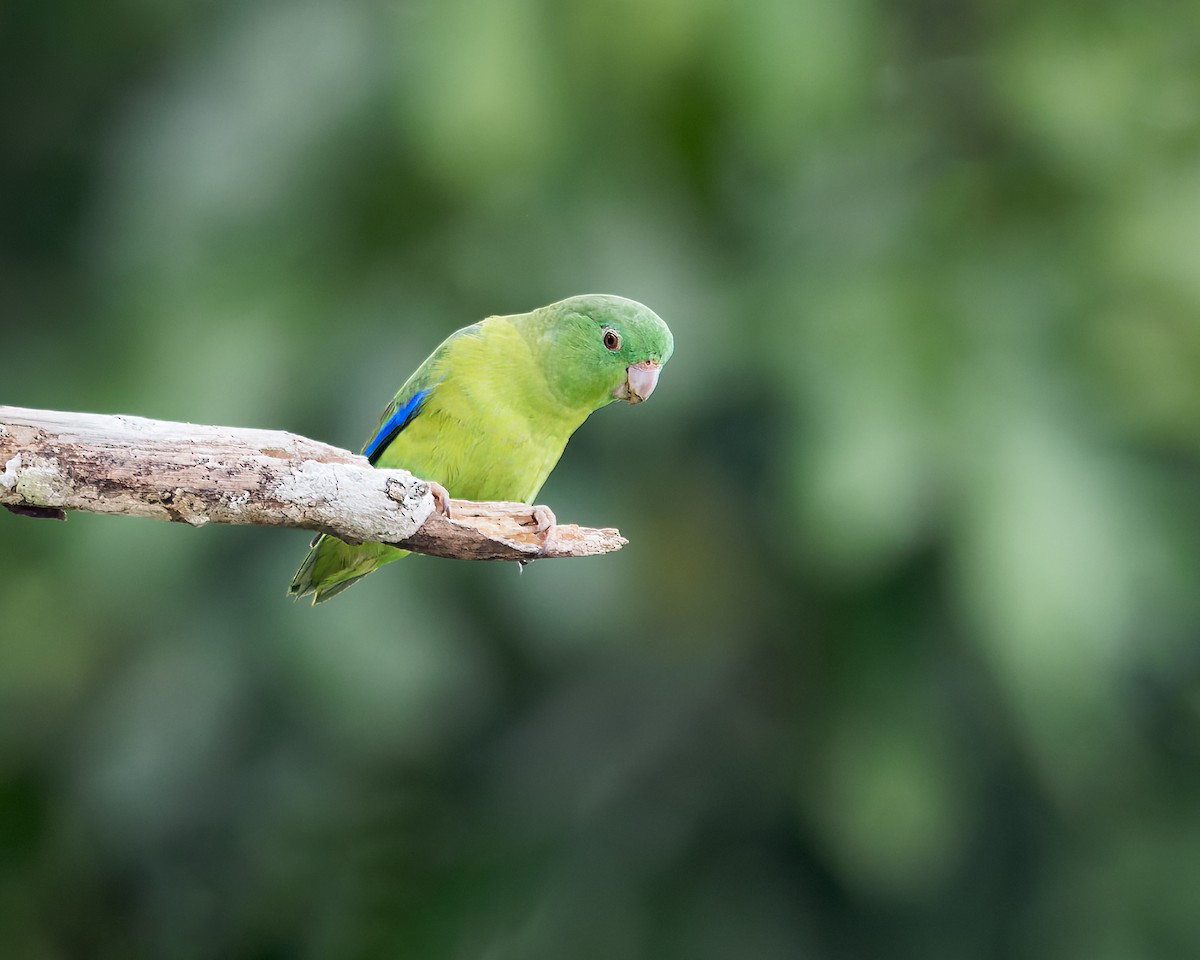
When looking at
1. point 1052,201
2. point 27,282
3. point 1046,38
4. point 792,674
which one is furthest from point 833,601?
point 27,282

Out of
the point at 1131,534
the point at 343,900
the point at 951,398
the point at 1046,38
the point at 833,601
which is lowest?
the point at 343,900

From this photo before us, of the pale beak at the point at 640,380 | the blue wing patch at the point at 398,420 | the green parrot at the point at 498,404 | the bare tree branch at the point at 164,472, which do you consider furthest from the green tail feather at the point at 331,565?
the bare tree branch at the point at 164,472

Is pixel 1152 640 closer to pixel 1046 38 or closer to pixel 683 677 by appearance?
pixel 683 677

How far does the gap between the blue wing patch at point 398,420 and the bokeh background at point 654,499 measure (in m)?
0.14

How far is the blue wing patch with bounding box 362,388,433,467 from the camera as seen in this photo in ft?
9.97

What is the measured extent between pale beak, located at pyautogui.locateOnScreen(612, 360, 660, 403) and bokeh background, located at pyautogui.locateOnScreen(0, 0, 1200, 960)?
74 cm

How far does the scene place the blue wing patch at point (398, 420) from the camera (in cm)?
304

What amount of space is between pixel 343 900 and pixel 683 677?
2334mm

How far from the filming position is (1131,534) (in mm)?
5254

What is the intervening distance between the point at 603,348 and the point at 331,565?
72cm

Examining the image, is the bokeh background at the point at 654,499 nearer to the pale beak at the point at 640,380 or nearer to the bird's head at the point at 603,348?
the bird's head at the point at 603,348

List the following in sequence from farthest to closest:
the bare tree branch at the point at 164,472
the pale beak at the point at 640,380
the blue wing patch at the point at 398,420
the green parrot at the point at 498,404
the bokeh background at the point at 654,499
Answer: the bokeh background at the point at 654,499
the blue wing patch at the point at 398,420
the green parrot at the point at 498,404
the pale beak at the point at 640,380
the bare tree branch at the point at 164,472

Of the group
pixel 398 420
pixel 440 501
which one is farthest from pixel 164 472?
pixel 398 420

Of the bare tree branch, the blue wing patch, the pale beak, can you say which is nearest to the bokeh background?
the blue wing patch
